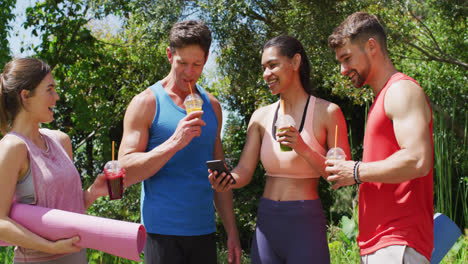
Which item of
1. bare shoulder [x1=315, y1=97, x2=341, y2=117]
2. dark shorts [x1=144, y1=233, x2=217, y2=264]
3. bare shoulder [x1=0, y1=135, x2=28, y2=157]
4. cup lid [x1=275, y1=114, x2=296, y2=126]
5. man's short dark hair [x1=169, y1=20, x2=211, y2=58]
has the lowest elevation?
dark shorts [x1=144, y1=233, x2=217, y2=264]

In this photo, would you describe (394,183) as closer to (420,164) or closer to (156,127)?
(420,164)

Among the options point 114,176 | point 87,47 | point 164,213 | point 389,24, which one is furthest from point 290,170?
point 87,47

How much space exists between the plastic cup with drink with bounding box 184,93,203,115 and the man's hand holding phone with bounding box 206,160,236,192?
366 mm

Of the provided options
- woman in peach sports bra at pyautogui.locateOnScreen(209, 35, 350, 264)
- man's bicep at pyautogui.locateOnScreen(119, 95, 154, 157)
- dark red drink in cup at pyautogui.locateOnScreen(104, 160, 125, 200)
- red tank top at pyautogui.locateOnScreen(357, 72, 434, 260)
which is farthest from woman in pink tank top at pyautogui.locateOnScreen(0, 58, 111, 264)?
red tank top at pyautogui.locateOnScreen(357, 72, 434, 260)

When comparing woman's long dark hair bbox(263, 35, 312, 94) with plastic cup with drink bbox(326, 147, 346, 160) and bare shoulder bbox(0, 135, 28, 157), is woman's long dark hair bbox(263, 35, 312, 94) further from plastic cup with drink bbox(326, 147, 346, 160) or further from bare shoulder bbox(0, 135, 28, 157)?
bare shoulder bbox(0, 135, 28, 157)

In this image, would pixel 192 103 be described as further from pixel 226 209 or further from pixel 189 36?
pixel 226 209

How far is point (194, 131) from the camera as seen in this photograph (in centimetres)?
258

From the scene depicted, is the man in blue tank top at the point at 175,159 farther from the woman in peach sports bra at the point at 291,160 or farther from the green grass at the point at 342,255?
the green grass at the point at 342,255

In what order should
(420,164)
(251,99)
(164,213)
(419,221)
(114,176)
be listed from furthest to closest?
1. (251,99)
2. (164,213)
3. (114,176)
4. (419,221)
5. (420,164)

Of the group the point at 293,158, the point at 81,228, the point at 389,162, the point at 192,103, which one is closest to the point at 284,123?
the point at 293,158

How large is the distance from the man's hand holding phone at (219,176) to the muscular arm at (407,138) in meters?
0.82

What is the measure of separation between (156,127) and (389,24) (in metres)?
5.39

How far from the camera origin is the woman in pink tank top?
2109mm

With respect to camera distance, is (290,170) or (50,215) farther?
(290,170)
